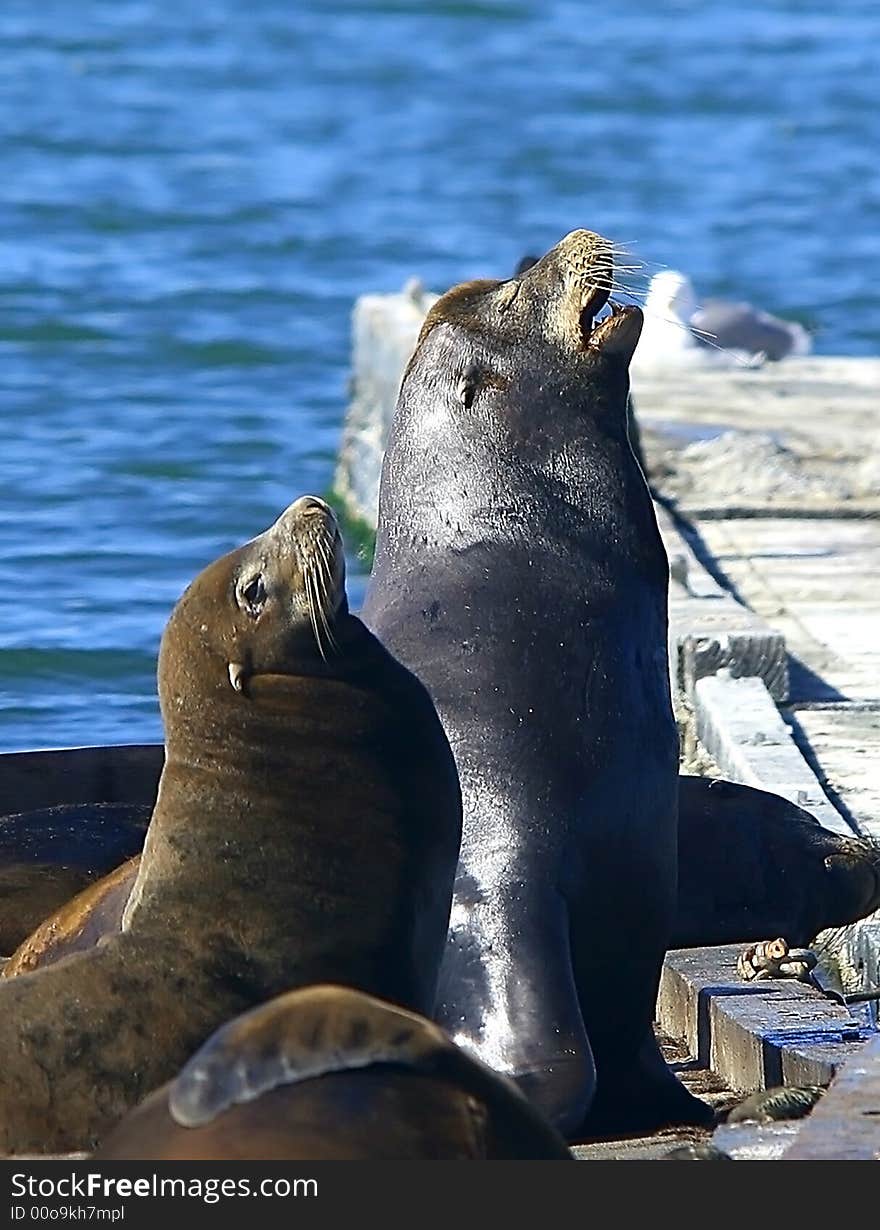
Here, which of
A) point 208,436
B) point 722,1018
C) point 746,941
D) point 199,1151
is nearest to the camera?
point 199,1151

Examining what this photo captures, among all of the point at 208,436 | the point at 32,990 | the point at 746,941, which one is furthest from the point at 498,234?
the point at 32,990

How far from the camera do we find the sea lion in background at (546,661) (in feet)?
16.6

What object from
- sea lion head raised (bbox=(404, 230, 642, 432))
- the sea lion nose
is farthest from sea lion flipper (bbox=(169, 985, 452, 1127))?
sea lion head raised (bbox=(404, 230, 642, 432))

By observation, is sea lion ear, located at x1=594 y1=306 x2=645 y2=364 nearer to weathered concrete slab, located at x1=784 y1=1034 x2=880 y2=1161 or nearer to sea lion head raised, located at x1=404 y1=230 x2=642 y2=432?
sea lion head raised, located at x1=404 y1=230 x2=642 y2=432

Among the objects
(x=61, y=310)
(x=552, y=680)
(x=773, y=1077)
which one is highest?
(x=61, y=310)

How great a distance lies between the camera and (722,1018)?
17.7ft

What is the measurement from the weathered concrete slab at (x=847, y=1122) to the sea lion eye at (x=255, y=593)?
1278mm

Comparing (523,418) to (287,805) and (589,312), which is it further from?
(287,805)

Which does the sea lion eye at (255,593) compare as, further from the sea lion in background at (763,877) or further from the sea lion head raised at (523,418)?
the sea lion in background at (763,877)

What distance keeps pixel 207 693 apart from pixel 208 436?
12.0 m

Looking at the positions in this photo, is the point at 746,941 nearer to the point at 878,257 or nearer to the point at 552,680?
the point at 552,680

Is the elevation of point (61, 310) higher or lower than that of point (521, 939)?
higher

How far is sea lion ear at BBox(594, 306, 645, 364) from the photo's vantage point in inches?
224

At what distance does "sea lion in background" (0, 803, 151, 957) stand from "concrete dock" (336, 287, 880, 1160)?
130cm
